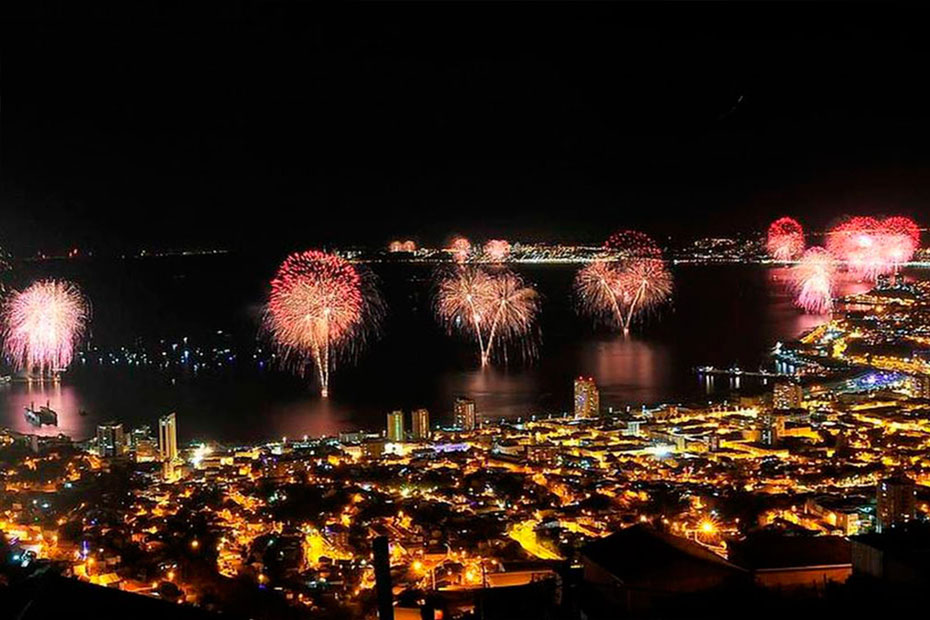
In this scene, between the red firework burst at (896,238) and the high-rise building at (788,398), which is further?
the red firework burst at (896,238)

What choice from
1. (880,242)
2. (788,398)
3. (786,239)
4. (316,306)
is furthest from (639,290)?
(788,398)

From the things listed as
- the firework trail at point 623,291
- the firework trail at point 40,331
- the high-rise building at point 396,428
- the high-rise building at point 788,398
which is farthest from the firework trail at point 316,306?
the firework trail at point 623,291

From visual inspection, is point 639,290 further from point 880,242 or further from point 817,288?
point 880,242

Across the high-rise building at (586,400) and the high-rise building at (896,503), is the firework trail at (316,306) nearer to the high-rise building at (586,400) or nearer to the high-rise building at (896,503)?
the high-rise building at (586,400)

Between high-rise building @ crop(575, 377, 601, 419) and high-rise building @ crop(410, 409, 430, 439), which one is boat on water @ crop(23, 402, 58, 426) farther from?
high-rise building @ crop(575, 377, 601, 419)


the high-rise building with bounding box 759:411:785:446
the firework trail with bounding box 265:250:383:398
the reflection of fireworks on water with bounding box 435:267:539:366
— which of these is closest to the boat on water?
the firework trail with bounding box 265:250:383:398

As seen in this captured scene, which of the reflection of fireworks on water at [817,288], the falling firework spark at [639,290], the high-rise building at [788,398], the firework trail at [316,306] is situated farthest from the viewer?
the falling firework spark at [639,290]
